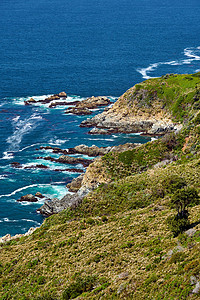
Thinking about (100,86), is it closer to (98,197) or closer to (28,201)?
(28,201)

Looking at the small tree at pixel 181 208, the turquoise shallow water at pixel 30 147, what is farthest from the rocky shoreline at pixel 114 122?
the small tree at pixel 181 208

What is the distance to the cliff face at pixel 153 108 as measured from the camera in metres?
142

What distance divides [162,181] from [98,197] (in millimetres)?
12250

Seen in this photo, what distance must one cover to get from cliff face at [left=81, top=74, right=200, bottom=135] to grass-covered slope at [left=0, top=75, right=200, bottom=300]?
51.3 meters

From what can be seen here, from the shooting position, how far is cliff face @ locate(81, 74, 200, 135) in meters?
142

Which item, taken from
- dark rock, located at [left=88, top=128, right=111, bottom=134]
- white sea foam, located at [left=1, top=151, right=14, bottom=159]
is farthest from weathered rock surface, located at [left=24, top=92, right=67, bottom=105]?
white sea foam, located at [left=1, top=151, right=14, bottom=159]

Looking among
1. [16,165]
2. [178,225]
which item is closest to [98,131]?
[16,165]

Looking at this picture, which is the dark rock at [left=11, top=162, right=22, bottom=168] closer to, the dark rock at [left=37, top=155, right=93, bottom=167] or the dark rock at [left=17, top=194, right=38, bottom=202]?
the dark rock at [left=37, top=155, right=93, bottom=167]

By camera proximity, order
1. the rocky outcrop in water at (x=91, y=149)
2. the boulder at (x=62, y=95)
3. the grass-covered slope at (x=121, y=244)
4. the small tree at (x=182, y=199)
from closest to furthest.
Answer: the grass-covered slope at (x=121, y=244) → the small tree at (x=182, y=199) → the rocky outcrop in water at (x=91, y=149) → the boulder at (x=62, y=95)

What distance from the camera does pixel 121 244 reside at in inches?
2235

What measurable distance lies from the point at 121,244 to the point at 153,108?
98312mm

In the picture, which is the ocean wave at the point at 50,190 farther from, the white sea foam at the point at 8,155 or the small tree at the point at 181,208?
the small tree at the point at 181,208

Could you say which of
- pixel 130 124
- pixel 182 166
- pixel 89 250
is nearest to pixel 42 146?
pixel 130 124

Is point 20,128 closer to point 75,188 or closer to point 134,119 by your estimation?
point 134,119
